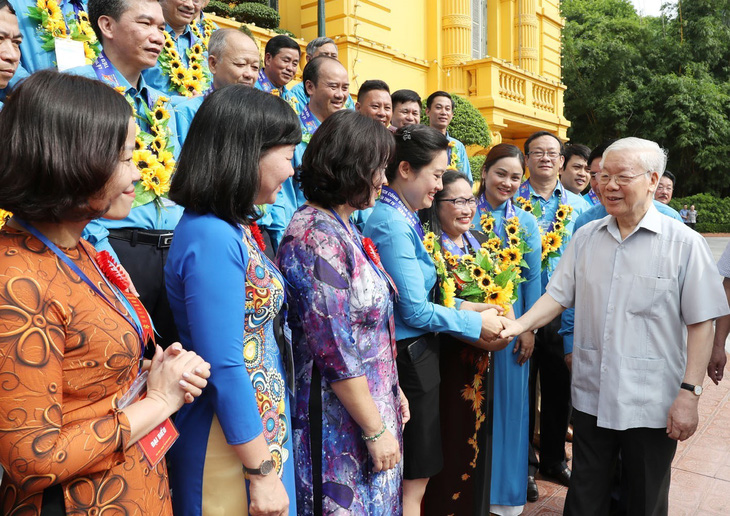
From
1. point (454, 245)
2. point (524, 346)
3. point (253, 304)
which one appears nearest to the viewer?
point (253, 304)

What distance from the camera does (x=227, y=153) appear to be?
1774mm

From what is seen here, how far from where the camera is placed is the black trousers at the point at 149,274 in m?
2.42

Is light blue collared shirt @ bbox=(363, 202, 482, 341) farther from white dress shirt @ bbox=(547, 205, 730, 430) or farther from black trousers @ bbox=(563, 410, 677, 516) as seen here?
black trousers @ bbox=(563, 410, 677, 516)

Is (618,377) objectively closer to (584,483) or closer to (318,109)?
(584,483)

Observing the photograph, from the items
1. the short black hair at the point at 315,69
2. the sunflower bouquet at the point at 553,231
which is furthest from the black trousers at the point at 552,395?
the short black hair at the point at 315,69

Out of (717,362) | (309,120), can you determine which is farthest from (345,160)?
(717,362)

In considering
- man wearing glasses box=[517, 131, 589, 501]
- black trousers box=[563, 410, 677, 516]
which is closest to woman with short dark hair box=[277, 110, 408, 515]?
black trousers box=[563, 410, 677, 516]

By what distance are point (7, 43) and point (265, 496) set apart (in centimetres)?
243

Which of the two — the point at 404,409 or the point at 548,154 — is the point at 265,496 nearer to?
the point at 404,409

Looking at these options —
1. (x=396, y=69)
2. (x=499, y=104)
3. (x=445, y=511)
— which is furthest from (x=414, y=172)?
(x=499, y=104)

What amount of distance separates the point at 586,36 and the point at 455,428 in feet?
103

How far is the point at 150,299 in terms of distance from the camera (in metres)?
2.49

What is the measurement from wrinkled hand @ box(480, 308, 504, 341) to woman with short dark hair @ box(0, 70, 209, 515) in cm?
173

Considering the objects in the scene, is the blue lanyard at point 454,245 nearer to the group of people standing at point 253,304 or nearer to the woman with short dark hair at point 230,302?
the group of people standing at point 253,304
